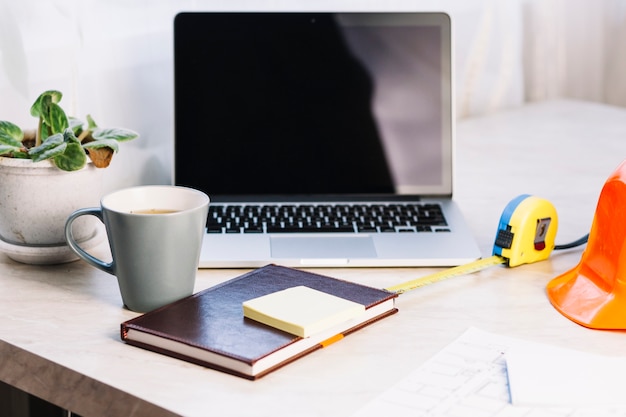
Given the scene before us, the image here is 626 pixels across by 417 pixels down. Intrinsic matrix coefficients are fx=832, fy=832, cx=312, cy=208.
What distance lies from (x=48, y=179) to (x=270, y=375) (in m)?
0.35

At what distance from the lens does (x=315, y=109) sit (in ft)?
3.62

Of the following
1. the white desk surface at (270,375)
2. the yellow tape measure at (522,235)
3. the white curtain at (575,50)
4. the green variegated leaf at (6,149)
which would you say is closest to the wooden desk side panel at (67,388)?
the white desk surface at (270,375)

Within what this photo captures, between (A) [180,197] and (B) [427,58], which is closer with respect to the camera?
(A) [180,197]

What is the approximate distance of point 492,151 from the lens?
57.8 inches

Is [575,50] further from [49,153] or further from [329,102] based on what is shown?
[49,153]

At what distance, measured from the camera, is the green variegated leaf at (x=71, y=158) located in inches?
33.0

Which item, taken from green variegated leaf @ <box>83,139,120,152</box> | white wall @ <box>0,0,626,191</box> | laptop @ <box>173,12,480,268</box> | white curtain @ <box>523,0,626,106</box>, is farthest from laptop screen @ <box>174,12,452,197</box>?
white curtain @ <box>523,0,626,106</box>

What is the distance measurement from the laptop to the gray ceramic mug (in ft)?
0.96

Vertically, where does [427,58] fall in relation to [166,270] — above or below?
above

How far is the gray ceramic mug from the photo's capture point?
2.41 ft

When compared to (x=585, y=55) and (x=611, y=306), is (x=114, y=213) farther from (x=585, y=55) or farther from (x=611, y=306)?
(x=585, y=55)

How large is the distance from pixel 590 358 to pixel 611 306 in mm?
92

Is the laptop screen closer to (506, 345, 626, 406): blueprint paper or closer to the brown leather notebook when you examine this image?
the brown leather notebook

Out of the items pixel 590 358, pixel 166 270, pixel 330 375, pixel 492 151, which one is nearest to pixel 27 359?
pixel 166 270
